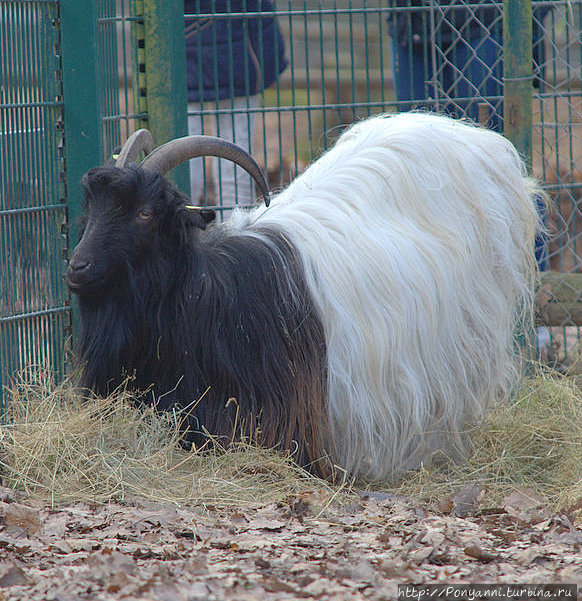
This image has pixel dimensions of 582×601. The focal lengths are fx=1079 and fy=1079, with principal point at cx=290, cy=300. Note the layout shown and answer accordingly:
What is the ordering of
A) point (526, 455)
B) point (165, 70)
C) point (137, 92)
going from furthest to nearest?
1. point (137, 92)
2. point (165, 70)
3. point (526, 455)

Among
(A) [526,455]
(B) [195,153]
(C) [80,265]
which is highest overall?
(B) [195,153]

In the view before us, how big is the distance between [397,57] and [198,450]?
10.6ft

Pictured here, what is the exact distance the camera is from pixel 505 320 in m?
5.25

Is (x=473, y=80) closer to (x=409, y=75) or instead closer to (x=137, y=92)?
(x=409, y=75)

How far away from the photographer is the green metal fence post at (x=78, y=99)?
527cm

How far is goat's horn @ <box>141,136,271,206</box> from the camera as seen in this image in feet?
16.0

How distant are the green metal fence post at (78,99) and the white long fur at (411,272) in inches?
32.8

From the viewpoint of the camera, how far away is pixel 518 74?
230 inches

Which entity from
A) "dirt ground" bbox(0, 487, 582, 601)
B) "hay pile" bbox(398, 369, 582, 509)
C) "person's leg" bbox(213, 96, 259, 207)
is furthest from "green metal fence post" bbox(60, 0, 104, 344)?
"hay pile" bbox(398, 369, 582, 509)

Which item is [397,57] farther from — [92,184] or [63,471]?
[63,471]

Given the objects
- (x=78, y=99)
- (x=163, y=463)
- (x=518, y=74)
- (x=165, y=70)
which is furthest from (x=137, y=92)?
(x=163, y=463)

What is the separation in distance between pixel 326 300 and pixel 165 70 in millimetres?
1724

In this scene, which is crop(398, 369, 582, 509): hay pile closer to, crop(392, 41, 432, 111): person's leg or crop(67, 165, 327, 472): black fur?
crop(67, 165, 327, 472): black fur

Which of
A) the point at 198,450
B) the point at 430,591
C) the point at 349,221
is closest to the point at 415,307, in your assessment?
the point at 349,221
